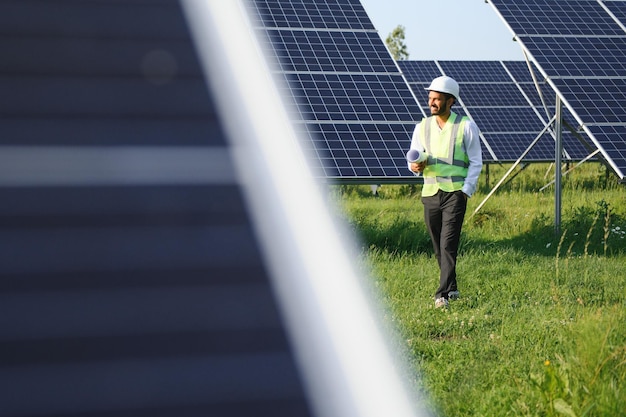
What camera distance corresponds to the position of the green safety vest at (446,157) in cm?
714

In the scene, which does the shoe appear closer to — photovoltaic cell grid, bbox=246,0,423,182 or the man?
the man

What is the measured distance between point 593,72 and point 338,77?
10.3ft

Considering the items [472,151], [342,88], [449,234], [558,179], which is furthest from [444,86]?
[342,88]

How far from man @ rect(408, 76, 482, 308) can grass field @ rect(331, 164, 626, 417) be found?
1.00 ft

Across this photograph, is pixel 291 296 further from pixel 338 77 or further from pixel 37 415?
pixel 338 77

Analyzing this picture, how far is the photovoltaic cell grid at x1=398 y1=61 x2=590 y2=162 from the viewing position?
61.6 feet

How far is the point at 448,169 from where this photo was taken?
7.16 metres

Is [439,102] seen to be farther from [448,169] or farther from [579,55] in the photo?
[579,55]

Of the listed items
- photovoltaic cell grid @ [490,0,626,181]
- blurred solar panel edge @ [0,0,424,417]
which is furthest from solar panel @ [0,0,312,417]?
photovoltaic cell grid @ [490,0,626,181]

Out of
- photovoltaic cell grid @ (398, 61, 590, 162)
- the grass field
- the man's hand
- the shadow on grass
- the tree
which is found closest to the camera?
the grass field

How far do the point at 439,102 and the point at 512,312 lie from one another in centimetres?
160

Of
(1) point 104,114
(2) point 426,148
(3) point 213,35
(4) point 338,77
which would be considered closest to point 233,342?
(1) point 104,114

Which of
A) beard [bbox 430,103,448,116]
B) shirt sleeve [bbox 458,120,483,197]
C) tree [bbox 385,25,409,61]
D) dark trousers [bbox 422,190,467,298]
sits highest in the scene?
tree [bbox 385,25,409,61]

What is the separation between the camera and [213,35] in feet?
6.04
